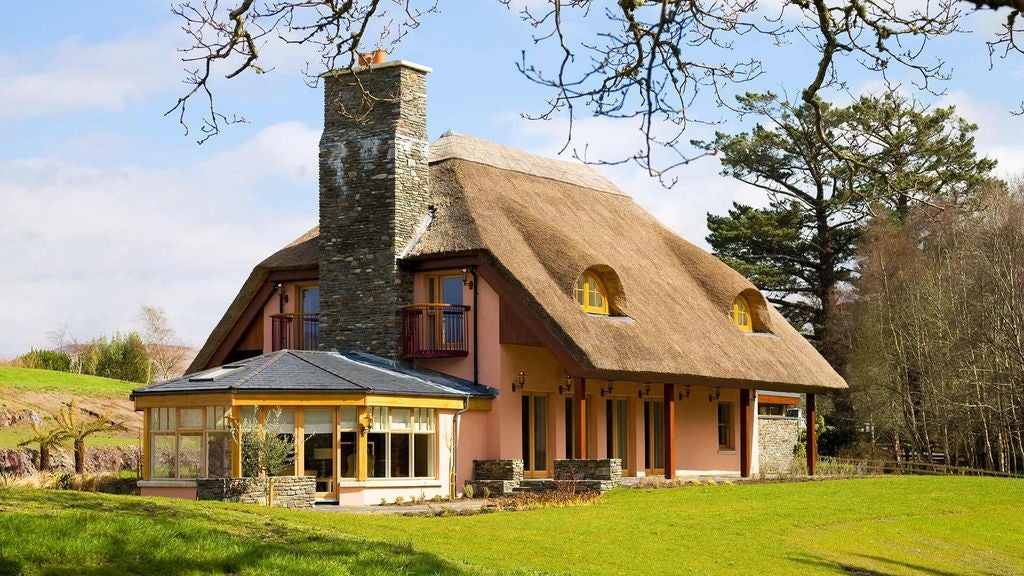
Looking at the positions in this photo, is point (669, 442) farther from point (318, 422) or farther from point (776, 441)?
point (776, 441)

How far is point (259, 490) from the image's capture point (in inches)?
850

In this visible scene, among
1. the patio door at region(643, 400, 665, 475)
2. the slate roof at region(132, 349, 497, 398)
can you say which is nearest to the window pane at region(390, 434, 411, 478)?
the slate roof at region(132, 349, 497, 398)

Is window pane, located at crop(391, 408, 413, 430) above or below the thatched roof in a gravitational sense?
below

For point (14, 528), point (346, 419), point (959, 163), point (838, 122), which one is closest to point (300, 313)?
point (346, 419)

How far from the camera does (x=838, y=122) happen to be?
156ft

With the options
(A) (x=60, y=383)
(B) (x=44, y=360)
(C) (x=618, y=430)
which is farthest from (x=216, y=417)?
(B) (x=44, y=360)

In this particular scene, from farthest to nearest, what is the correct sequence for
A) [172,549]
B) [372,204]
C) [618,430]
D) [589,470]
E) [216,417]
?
1. [618,430]
2. [372,204]
3. [589,470]
4. [216,417]
5. [172,549]

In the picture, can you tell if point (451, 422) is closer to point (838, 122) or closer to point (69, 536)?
point (69, 536)

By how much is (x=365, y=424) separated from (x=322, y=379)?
118 centimetres

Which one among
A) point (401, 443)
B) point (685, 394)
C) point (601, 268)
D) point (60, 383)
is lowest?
point (401, 443)

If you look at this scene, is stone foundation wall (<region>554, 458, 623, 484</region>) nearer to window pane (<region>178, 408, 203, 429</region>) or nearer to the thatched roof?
the thatched roof

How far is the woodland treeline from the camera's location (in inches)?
1607

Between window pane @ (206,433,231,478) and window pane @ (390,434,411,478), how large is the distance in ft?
10.5

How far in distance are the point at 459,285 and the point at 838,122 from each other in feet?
80.0
